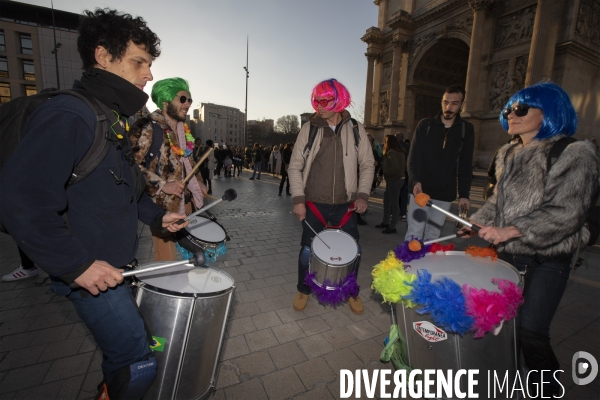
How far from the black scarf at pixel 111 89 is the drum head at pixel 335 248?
6.09 ft

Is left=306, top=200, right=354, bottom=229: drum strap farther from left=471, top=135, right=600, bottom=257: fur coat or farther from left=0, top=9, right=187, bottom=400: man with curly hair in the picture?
left=0, top=9, right=187, bottom=400: man with curly hair

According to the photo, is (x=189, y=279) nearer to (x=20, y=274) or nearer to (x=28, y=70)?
(x=20, y=274)

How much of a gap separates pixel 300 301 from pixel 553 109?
264 cm

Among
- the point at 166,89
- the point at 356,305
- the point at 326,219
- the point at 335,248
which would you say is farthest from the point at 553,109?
the point at 166,89

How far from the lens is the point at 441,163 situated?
3533 millimetres

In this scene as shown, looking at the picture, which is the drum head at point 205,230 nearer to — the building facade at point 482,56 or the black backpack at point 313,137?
the black backpack at point 313,137

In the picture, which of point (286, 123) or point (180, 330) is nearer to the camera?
point (180, 330)

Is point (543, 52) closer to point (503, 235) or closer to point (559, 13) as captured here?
point (559, 13)

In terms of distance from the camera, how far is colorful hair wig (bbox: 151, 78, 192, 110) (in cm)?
299

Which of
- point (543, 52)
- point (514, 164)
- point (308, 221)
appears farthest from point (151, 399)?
point (543, 52)

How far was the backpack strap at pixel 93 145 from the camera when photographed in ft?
3.93

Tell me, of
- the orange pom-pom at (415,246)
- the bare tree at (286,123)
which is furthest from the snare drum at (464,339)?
the bare tree at (286,123)

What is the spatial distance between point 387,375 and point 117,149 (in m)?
2.39

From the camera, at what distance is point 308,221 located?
3.12m
